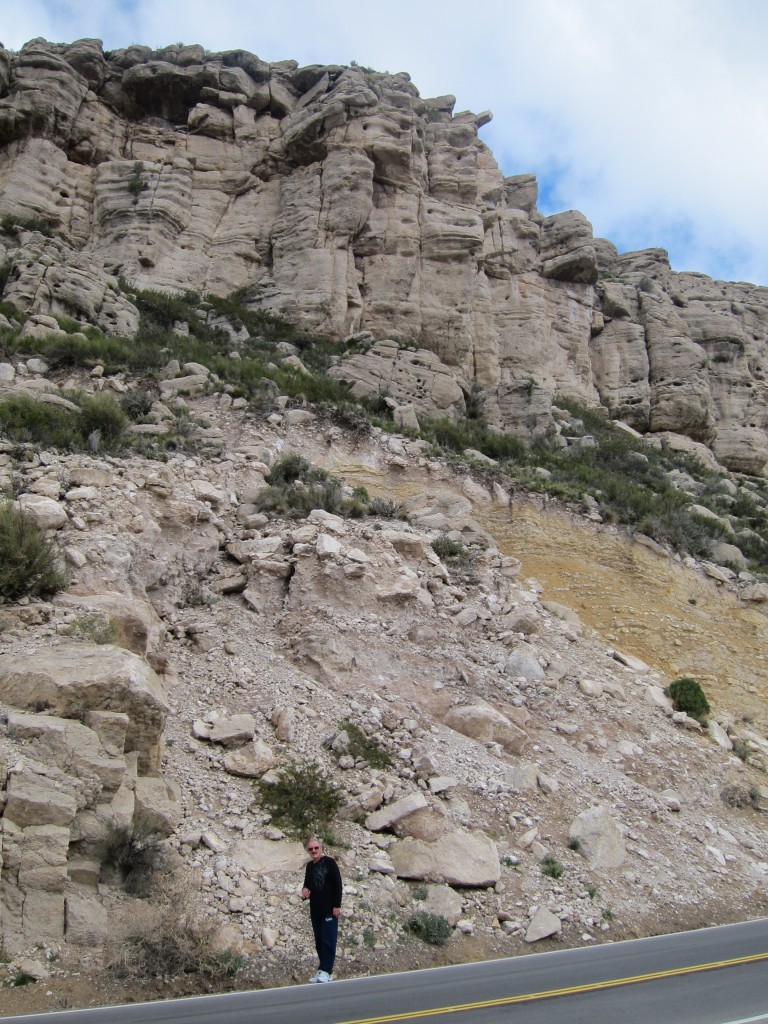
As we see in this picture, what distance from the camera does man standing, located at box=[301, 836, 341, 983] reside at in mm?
5625

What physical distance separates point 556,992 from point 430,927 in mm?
1442

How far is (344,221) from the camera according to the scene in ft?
89.5

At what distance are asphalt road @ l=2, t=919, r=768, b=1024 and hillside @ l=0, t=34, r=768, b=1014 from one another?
0.41 metres

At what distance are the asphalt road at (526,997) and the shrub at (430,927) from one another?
38 centimetres

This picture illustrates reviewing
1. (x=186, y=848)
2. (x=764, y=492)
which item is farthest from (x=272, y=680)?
(x=764, y=492)

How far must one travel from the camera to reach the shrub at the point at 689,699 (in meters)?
12.3

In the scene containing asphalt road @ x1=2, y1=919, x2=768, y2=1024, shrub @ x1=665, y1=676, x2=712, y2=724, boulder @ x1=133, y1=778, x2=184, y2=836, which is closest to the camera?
asphalt road @ x1=2, y1=919, x2=768, y2=1024

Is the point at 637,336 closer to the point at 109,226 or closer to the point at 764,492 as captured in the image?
the point at 764,492

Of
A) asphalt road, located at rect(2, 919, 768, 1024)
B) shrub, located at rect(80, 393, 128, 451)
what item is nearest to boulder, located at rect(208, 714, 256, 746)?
asphalt road, located at rect(2, 919, 768, 1024)

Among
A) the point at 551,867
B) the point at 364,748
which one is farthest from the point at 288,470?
the point at 551,867

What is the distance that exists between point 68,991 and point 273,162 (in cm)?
3148

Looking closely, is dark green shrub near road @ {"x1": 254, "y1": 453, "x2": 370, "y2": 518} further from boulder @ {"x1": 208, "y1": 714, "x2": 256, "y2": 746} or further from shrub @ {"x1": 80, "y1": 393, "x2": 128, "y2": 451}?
boulder @ {"x1": 208, "y1": 714, "x2": 256, "y2": 746}

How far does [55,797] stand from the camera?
5.72 meters

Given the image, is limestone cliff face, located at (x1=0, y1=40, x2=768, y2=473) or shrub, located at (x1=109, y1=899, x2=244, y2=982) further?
limestone cliff face, located at (x1=0, y1=40, x2=768, y2=473)
